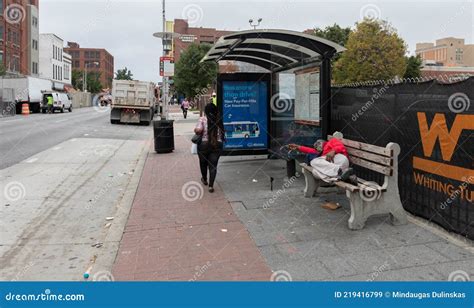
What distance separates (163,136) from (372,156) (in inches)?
340

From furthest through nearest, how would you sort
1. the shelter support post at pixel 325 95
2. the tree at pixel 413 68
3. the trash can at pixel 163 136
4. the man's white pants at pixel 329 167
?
1. the tree at pixel 413 68
2. the trash can at pixel 163 136
3. the shelter support post at pixel 325 95
4. the man's white pants at pixel 329 167

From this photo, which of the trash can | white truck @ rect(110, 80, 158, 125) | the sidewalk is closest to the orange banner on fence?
the sidewalk

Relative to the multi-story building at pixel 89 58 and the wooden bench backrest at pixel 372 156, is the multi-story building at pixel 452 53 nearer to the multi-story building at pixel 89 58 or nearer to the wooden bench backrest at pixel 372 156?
the multi-story building at pixel 89 58

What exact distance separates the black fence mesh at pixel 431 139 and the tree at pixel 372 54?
39.1 metres

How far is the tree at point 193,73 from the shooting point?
46.1 m

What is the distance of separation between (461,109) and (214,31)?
105770 millimetres

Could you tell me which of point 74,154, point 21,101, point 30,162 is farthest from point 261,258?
point 21,101

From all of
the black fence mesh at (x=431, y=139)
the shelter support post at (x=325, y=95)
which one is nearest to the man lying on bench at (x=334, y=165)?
the black fence mesh at (x=431, y=139)

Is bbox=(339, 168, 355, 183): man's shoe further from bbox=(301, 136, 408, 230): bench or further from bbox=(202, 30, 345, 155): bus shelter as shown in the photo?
bbox=(202, 30, 345, 155): bus shelter

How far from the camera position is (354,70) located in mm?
44875

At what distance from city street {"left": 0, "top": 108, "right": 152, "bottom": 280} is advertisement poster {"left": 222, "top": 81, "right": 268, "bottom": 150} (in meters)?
2.44

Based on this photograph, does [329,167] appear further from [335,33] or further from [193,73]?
[335,33]

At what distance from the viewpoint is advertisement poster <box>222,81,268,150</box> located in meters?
10.2

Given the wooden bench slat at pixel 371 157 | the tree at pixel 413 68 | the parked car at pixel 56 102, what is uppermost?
the tree at pixel 413 68
